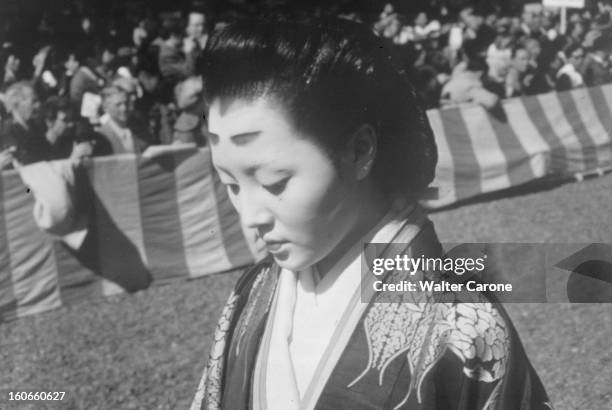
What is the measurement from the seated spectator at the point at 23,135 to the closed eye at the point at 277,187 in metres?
1.85

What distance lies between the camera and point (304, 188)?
28.6 inches

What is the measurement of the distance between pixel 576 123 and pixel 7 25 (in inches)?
89.4

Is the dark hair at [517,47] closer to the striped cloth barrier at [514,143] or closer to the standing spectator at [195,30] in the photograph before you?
the striped cloth barrier at [514,143]

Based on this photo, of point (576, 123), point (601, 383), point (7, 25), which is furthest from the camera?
point (576, 123)

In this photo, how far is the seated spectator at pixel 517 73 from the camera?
2.85 meters

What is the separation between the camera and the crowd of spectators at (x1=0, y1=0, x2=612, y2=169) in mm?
2375

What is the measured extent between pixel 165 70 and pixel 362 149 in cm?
235

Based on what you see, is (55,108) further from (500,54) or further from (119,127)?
(500,54)

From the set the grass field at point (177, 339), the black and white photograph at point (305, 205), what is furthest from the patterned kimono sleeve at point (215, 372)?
the grass field at point (177, 339)

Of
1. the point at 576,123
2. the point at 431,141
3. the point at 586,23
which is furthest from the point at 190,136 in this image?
the point at 431,141

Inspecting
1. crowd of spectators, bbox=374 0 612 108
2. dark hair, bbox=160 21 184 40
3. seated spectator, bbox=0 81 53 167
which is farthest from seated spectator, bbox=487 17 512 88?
seated spectator, bbox=0 81 53 167

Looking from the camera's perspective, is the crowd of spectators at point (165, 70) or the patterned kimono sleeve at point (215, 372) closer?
the patterned kimono sleeve at point (215, 372)

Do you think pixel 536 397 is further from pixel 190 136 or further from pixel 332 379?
pixel 190 136

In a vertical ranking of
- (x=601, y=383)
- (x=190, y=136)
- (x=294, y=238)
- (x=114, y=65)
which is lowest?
(x=601, y=383)
